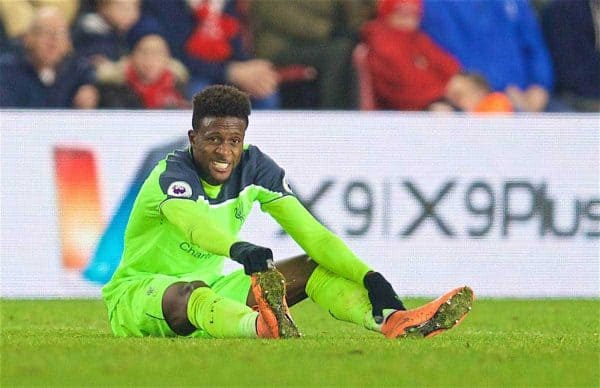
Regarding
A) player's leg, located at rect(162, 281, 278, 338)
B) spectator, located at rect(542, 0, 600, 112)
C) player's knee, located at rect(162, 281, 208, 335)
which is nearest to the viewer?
player's leg, located at rect(162, 281, 278, 338)

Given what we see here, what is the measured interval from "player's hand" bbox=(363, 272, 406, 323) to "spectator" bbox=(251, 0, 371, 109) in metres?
7.24

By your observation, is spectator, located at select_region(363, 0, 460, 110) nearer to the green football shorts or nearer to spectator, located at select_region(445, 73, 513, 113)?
spectator, located at select_region(445, 73, 513, 113)

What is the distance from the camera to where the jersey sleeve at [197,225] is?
855 cm

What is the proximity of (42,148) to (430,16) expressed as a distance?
4.67 metres

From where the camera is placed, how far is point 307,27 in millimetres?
16156

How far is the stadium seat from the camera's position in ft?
53.1

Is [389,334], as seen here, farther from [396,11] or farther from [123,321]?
[396,11]

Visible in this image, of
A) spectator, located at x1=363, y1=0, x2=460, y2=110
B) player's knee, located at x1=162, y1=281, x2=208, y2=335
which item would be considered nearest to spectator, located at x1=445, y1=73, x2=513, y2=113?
spectator, located at x1=363, y1=0, x2=460, y2=110

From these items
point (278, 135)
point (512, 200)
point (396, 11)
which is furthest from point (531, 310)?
point (396, 11)

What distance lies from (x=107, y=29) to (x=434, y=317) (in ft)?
25.6

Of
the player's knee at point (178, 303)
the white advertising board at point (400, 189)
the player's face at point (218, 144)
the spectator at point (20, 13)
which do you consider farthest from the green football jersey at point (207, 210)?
the spectator at point (20, 13)

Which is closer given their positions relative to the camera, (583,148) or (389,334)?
(389,334)

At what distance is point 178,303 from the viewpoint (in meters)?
8.89

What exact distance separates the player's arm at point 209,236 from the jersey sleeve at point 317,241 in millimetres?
814
